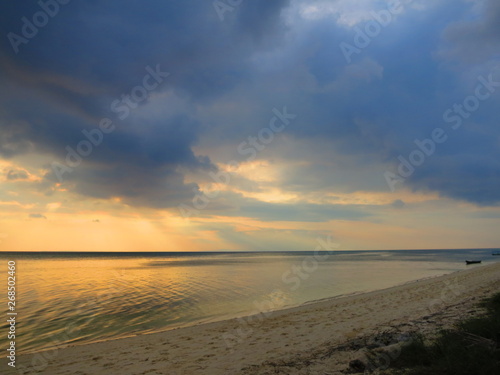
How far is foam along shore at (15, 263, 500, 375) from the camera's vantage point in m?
9.66

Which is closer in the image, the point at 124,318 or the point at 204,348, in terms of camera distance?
the point at 204,348

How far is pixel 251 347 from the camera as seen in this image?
39.8ft

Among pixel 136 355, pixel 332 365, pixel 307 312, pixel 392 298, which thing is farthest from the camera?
pixel 392 298

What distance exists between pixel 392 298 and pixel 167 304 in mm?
18214

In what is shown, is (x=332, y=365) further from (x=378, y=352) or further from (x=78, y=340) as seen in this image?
(x=78, y=340)

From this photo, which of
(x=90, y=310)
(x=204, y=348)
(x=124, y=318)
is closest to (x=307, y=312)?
(x=204, y=348)

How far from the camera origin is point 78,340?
642 inches

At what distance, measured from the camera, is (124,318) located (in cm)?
2122

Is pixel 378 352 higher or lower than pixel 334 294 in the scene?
higher

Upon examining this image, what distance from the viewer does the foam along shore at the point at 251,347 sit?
9.66m

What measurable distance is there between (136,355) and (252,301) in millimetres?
15728

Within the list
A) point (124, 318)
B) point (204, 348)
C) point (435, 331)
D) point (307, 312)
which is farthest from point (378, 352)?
point (124, 318)

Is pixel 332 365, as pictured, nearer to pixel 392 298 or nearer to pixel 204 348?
pixel 204 348

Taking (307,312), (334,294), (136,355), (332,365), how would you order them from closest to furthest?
(332,365) → (136,355) → (307,312) → (334,294)
